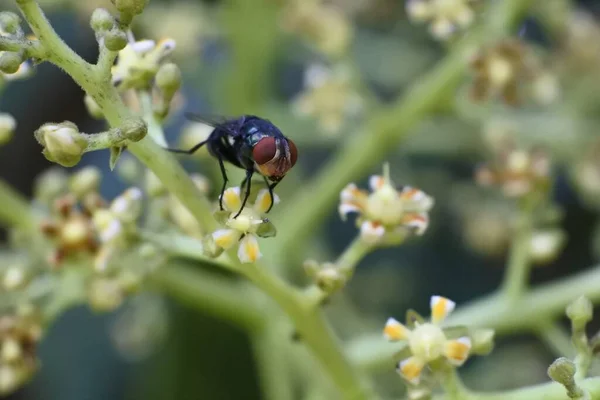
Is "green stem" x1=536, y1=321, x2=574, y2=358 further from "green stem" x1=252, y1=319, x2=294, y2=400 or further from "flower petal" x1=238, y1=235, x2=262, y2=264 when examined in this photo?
"flower petal" x1=238, y1=235, x2=262, y2=264

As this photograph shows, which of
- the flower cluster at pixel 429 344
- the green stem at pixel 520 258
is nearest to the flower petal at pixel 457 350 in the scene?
the flower cluster at pixel 429 344

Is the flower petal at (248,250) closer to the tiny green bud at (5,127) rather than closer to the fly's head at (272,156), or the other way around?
the fly's head at (272,156)

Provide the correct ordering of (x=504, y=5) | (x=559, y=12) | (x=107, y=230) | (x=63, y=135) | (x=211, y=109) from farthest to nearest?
1. (x=211, y=109)
2. (x=559, y=12)
3. (x=504, y=5)
4. (x=107, y=230)
5. (x=63, y=135)

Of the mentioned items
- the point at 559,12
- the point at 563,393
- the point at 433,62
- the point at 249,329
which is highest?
the point at 433,62

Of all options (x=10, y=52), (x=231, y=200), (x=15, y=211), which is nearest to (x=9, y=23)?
(x=10, y=52)

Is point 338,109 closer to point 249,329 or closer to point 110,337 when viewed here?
point 249,329

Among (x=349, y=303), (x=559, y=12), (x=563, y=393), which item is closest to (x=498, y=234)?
(x=349, y=303)

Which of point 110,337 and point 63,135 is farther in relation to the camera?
point 110,337

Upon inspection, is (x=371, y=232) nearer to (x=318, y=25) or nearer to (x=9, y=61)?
(x=9, y=61)
